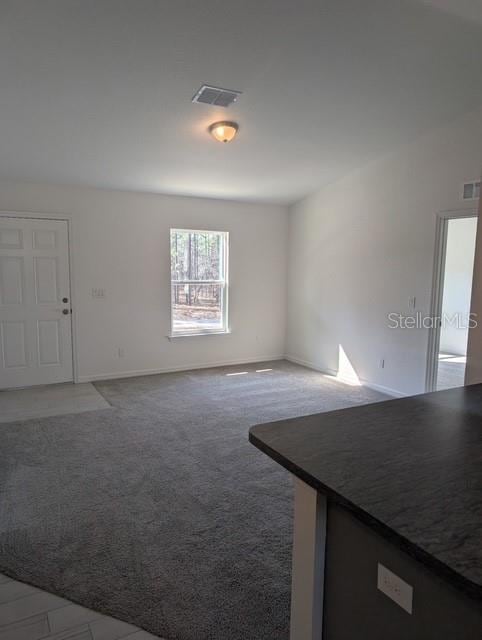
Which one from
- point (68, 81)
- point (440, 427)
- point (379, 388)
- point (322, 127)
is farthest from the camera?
point (379, 388)

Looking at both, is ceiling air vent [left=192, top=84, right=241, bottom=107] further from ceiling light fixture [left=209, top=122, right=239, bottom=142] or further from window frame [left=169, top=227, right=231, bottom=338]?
window frame [left=169, top=227, right=231, bottom=338]

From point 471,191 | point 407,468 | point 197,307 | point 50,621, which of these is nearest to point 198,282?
point 197,307

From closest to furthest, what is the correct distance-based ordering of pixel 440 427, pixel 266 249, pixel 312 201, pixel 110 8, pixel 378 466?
pixel 378 466
pixel 440 427
pixel 110 8
pixel 312 201
pixel 266 249

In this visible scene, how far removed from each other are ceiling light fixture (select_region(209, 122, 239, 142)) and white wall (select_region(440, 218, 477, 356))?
465 centimetres

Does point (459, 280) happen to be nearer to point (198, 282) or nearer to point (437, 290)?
point (437, 290)

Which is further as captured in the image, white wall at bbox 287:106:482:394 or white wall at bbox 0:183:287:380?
white wall at bbox 0:183:287:380

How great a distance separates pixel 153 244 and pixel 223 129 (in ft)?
7.18

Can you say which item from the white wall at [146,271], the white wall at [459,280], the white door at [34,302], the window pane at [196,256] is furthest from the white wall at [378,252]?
the white door at [34,302]

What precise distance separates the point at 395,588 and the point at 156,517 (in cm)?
184

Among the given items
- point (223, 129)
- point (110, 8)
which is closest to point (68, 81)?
point (110, 8)

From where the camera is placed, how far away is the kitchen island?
771mm

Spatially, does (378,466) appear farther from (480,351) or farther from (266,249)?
(266,249)

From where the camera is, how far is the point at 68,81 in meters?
3.01

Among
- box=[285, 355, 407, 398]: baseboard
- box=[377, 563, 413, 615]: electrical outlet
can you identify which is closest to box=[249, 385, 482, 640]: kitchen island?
box=[377, 563, 413, 615]: electrical outlet
